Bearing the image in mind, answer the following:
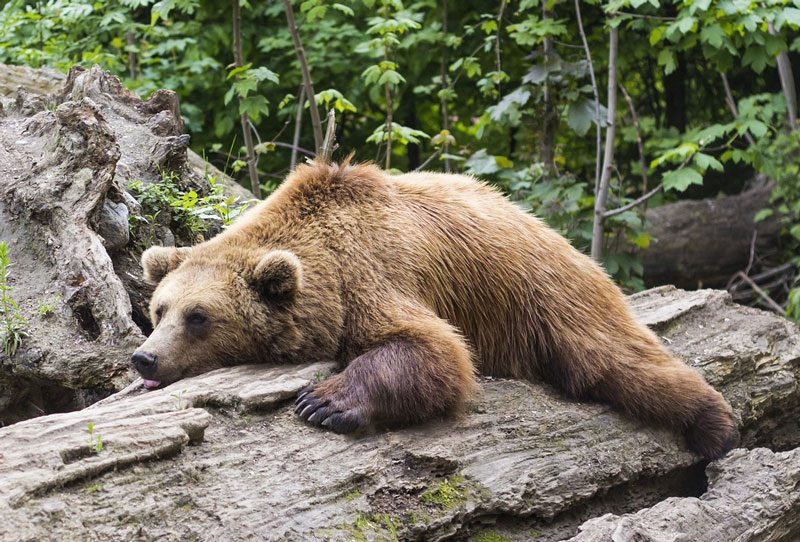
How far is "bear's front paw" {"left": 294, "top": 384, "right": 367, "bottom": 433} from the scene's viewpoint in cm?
366

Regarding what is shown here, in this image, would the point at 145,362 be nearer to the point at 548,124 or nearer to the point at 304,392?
the point at 304,392

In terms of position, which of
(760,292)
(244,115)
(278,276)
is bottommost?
(760,292)

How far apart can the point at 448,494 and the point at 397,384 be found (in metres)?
0.54

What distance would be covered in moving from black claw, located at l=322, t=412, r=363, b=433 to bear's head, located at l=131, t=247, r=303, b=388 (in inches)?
22.7

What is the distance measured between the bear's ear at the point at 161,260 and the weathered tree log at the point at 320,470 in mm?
681

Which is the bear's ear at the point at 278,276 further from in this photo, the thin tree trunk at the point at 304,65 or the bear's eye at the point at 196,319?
the thin tree trunk at the point at 304,65

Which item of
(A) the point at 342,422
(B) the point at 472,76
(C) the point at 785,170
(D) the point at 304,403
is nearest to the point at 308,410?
(D) the point at 304,403

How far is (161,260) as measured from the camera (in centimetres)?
438

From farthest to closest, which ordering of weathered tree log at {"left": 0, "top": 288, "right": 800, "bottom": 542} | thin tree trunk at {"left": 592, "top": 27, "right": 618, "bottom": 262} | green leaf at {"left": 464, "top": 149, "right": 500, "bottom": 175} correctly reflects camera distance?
1. green leaf at {"left": 464, "top": 149, "right": 500, "bottom": 175}
2. thin tree trunk at {"left": 592, "top": 27, "right": 618, "bottom": 262}
3. weathered tree log at {"left": 0, "top": 288, "right": 800, "bottom": 542}

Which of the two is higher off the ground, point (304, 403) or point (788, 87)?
point (788, 87)

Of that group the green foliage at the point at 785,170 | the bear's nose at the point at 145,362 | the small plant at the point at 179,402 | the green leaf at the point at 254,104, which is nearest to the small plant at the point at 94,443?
the small plant at the point at 179,402

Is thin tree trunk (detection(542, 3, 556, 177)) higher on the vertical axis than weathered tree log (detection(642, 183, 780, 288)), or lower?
higher

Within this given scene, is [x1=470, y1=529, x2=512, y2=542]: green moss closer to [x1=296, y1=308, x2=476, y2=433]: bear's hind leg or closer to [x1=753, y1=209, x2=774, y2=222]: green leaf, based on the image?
[x1=296, y1=308, x2=476, y2=433]: bear's hind leg

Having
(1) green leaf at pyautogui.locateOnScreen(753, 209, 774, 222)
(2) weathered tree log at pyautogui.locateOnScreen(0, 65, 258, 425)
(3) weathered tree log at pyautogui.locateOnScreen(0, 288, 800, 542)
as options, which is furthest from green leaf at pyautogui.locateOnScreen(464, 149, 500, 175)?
(3) weathered tree log at pyautogui.locateOnScreen(0, 288, 800, 542)
